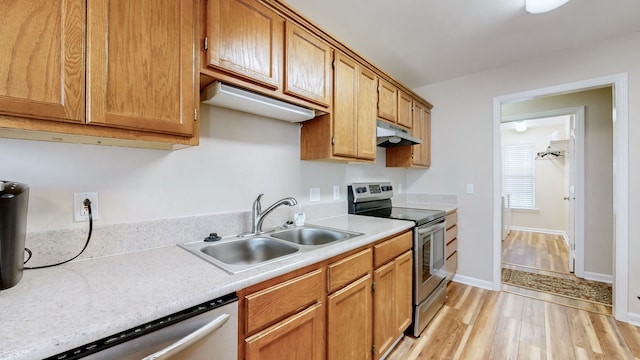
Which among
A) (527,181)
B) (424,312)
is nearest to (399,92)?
(424,312)

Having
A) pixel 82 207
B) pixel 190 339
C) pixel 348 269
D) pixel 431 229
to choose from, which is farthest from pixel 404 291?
pixel 82 207

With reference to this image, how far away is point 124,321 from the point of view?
635 millimetres

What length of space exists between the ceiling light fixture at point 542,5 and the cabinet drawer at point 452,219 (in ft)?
6.05

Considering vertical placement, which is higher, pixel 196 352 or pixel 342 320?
pixel 196 352

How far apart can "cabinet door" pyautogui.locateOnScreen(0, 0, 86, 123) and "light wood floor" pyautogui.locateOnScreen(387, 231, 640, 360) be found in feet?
7.18

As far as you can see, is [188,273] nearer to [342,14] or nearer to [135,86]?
[135,86]

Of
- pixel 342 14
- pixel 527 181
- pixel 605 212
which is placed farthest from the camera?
pixel 527 181

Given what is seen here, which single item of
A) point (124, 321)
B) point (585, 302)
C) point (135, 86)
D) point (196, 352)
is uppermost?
point (135, 86)

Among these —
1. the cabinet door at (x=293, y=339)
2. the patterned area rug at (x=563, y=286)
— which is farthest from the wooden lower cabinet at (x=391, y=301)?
the patterned area rug at (x=563, y=286)

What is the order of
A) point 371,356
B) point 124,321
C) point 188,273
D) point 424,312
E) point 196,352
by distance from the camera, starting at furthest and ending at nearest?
point 424,312 → point 371,356 → point 188,273 → point 196,352 → point 124,321

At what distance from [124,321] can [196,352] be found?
9.2 inches

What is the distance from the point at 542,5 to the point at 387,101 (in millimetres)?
1163

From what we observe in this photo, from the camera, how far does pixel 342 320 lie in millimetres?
1328

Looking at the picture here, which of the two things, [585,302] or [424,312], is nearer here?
[424,312]
